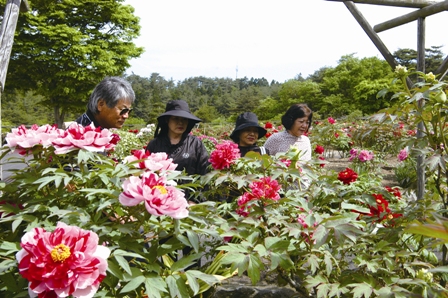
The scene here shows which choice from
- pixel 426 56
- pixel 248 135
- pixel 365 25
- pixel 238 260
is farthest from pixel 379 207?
pixel 426 56

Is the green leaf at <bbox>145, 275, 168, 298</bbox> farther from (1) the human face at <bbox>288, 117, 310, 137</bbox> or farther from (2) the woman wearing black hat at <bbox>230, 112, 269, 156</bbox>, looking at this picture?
(1) the human face at <bbox>288, 117, 310, 137</bbox>

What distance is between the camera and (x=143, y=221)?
1.14 meters

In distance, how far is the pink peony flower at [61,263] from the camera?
853 mm

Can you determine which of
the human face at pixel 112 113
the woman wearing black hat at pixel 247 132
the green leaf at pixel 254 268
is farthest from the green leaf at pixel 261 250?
the woman wearing black hat at pixel 247 132

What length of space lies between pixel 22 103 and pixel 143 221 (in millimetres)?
51523

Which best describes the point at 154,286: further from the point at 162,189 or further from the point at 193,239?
the point at 162,189

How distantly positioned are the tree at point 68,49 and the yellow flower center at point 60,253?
79.8 feet

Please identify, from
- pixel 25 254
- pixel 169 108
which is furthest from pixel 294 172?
pixel 169 108

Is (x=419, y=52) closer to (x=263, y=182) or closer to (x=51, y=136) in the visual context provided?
(x=263, y=182)

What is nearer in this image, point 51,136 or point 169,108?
point 51,136

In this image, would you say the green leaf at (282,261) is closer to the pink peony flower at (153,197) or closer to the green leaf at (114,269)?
the pink peony flower at (153,197)

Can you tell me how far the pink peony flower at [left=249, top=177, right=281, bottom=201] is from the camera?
60.9 inches

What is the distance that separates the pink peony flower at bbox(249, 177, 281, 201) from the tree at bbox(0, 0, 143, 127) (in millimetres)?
23885

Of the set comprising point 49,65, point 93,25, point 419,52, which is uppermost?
point 93,25
